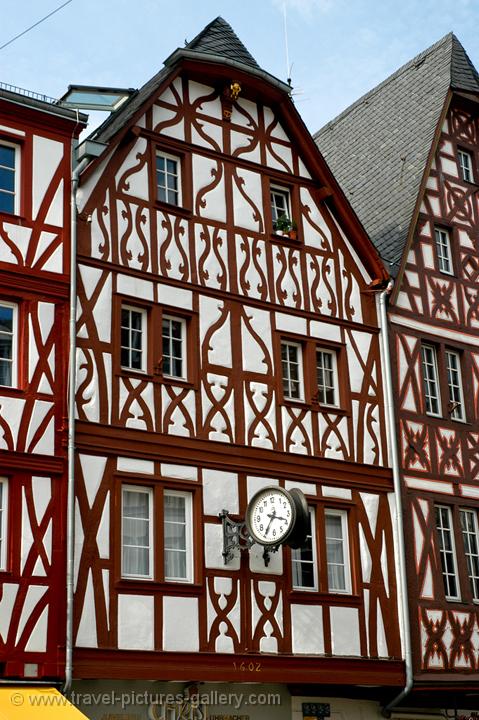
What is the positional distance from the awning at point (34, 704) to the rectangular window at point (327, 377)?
733cm

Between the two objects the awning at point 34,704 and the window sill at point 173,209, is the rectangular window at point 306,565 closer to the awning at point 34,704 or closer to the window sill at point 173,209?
the awning at point 34,704

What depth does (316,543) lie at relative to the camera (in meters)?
20.9

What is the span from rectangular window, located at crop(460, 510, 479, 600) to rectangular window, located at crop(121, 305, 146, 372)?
23.7 ft

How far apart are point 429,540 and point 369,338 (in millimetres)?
3666

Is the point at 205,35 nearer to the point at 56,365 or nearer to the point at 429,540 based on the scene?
the point at 56,365

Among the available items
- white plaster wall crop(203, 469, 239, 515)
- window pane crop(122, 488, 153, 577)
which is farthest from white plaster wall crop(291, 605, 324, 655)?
window pane crop(122, 488, 153, 577)

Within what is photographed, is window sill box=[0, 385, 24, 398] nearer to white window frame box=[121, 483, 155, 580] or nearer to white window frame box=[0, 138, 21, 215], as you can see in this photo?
white window frame box=[121, 483, 155, 580]

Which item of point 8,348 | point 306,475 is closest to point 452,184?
point 306,475

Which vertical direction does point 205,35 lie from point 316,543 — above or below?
above

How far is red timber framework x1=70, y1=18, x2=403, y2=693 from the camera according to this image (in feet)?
61.2

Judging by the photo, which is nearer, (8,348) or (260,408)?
(8,348)

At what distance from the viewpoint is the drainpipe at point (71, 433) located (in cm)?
1733

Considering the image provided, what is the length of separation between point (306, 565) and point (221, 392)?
307cm

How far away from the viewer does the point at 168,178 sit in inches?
839
